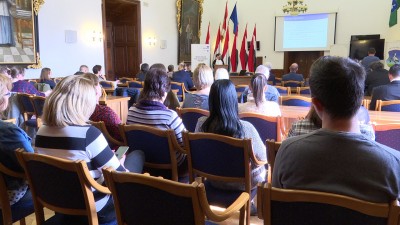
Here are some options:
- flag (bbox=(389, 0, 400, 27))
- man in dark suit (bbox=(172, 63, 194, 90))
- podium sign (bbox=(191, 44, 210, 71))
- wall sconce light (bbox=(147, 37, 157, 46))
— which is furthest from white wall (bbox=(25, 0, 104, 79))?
flag (bbox=(389, 0, 400, 27))

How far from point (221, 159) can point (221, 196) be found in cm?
25

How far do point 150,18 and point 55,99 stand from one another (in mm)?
9620

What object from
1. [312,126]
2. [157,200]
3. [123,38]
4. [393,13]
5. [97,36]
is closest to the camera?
[157,200]

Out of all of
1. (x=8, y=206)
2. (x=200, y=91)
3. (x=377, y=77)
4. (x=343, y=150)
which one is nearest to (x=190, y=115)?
(x=200, y=91)

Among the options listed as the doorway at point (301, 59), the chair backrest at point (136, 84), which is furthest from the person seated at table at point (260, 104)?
the doorway at point (301, 59)

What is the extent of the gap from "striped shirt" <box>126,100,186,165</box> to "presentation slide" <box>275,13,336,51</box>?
1108 centimetres

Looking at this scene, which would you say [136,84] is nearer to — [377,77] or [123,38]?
[123,38]


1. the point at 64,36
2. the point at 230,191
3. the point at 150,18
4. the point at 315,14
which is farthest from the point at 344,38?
the point at 230,191

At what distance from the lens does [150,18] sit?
11.0 metres

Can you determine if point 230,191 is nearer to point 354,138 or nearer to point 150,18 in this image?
point 354,138

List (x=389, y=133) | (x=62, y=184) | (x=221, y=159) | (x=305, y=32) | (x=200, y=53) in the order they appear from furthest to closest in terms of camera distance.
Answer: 1. (x=305, y=32)
2. (x=200, y=53)
3. (x=389, y=133)
4. (x=221, y=159)
5. (x=62, y=184)

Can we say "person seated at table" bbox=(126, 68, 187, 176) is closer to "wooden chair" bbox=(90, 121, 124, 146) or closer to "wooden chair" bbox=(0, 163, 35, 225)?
"wooden chair" bbox=(90, 121, 124, 146)

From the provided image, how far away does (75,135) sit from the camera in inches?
70.0

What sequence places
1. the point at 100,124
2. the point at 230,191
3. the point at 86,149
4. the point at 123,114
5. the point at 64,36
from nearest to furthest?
the point at 86,149, the point at 230,191, the point at 100,124, the point at 123,114, the point at 64,36
